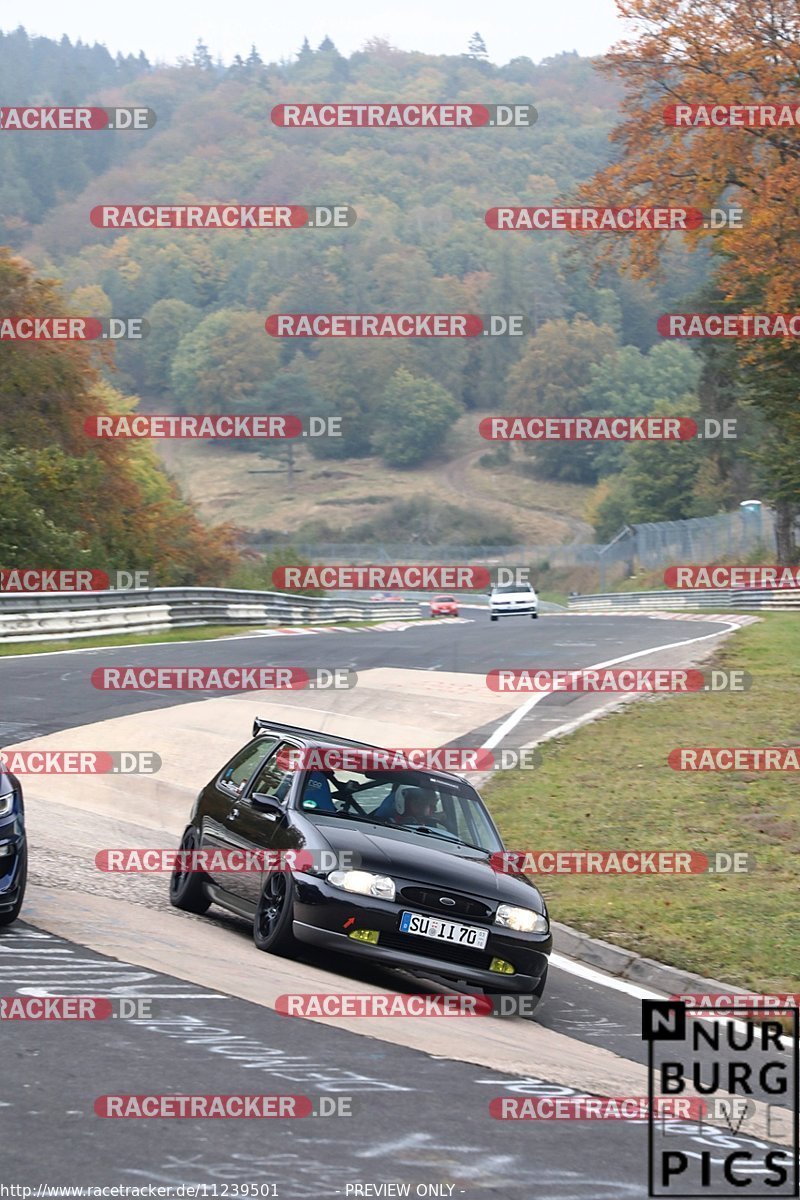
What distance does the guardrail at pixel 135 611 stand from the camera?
29203 millimetres

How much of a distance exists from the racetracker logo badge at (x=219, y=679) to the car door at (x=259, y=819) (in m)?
12.3

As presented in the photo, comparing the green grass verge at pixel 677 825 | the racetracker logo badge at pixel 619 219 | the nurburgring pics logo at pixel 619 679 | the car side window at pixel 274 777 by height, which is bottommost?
the green grass verge at pixel 677 825

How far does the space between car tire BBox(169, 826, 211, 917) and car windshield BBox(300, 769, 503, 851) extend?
1109 millimetres

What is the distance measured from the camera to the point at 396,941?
8695mm

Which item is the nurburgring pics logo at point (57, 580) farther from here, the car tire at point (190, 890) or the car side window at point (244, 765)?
the car tire at point (190, 890)

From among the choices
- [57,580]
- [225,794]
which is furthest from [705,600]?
[225,794]

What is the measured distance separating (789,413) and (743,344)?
173cm

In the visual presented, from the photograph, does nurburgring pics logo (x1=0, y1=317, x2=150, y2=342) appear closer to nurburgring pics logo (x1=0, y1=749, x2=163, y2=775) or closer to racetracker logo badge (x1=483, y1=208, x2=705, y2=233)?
racetracker logo badge (x1=483, y1=208, x2=705, y2=233)

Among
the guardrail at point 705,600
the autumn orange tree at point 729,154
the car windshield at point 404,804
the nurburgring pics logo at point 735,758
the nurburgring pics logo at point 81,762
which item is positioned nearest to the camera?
the car windshield at point 404,804

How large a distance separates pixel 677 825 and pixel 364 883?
6356 millimetres

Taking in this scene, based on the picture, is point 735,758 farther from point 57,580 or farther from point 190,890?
point 57,580

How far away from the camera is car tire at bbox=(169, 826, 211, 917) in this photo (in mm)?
10250

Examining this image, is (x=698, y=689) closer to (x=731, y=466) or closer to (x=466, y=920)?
(x=466, y=920)

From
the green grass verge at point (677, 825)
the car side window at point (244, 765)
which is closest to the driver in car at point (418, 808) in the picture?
the car side window at point (244, 765)
